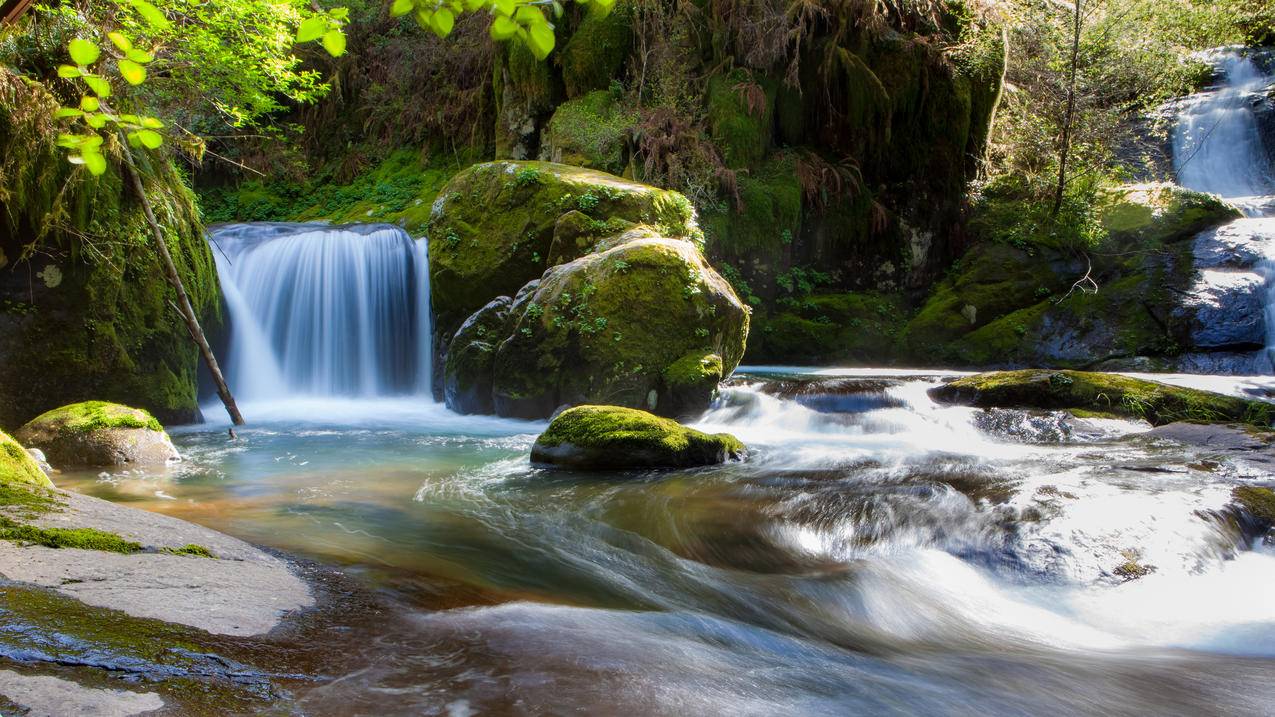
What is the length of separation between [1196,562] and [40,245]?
398 inches

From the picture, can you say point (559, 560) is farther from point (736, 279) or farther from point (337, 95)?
point (337, 95)

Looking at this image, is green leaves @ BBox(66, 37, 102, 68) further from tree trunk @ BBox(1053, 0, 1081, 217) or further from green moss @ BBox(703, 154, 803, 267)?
tree trunk @ BBox(1053, 0, 1081, 217)

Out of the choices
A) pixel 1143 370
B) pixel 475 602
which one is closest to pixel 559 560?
pixel 475 602

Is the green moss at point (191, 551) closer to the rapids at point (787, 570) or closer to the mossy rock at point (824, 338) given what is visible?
the rapids at point (787, 570)

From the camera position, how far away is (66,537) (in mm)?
2781

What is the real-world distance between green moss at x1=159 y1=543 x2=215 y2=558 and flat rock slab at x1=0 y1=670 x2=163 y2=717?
50.7 inches

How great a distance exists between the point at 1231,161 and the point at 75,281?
20.0 m

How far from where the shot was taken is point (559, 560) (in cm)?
415

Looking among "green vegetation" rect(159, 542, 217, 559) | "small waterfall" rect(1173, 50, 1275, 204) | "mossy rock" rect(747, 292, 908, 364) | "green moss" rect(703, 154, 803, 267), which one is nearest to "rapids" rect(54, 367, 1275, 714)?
"green vegetation" rect(159, 542, 217, 559)

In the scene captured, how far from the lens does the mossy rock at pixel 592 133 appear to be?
527 inches

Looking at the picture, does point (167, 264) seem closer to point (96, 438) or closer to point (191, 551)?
point (96, 438)

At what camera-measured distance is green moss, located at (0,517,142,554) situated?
2.69 m

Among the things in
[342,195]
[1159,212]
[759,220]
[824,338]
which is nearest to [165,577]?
[759,220]

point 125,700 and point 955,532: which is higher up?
point 125,700
